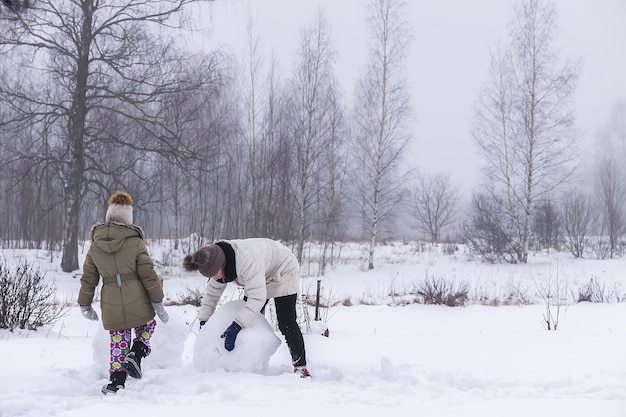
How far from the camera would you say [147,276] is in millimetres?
3426

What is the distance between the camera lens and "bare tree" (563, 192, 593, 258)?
18625 mm

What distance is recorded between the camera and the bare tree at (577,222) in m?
18.6

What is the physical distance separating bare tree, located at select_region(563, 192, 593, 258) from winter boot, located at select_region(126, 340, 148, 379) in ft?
62.4

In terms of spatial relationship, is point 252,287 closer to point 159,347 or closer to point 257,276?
point 257,276

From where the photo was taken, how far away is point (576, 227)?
18609 mm

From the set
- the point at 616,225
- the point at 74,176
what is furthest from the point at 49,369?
the point at 616,225

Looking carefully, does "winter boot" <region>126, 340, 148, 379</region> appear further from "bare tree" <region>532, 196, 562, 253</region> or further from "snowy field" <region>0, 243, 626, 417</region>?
"bare tree" <region>532, 196, 562, 253</region>

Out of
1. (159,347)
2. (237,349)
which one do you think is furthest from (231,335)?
(159,347)

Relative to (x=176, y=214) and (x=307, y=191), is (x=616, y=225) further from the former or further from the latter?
(x=176, y=214)

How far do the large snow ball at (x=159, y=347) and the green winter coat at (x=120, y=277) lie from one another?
492mm

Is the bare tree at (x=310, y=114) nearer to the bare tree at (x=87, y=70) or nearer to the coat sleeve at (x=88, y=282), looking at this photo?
the bare tree at (x=87, y=70)

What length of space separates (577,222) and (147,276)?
19.3 meters

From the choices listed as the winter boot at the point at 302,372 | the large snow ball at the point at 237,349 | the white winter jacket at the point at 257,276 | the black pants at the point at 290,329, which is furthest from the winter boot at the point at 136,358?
the winter boot at the point at 302,372

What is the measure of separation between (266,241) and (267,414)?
1354 millimetres
